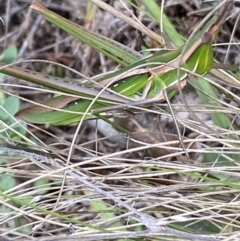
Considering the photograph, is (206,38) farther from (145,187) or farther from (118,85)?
(145,187)

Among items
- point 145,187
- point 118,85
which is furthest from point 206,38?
point 145,187

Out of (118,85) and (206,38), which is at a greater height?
(206,38)

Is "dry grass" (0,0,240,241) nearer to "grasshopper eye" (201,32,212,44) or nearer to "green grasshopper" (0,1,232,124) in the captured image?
"green grasshopper" (0,1,232,124)

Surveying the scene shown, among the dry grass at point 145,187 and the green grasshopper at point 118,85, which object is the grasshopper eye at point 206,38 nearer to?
the green grasshopper at point 118,85

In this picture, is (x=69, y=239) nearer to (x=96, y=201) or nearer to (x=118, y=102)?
(x=96, y=201)

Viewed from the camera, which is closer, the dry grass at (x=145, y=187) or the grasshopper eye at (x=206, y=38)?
the grasshopper eye at (x=206, y=38)

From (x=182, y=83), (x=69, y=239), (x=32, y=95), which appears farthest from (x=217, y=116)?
(x=32, y=95)

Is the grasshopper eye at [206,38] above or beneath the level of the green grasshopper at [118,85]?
above

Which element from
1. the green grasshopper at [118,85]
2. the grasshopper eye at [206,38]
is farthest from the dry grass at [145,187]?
the grasshopper eye at [206,38]

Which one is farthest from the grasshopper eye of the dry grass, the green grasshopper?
the dry grass
